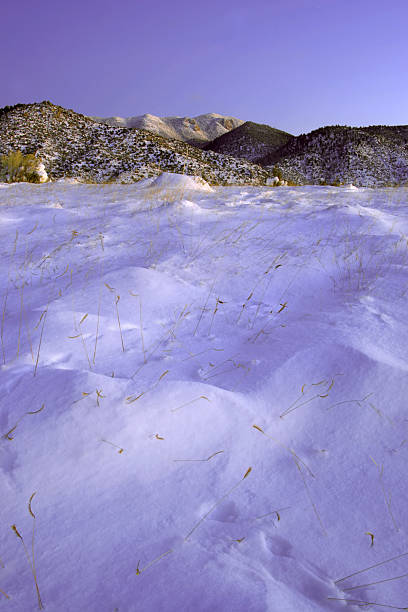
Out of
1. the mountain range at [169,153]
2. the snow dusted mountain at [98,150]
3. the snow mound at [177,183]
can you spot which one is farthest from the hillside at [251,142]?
the snow mound at [177,183]

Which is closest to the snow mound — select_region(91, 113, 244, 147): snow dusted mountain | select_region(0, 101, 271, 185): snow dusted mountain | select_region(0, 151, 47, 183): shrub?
select_region(0, 151, 47, 183): shrub

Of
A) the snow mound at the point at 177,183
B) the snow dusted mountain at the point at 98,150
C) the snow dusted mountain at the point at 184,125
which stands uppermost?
the snow dusted mountain at the point at 184,125

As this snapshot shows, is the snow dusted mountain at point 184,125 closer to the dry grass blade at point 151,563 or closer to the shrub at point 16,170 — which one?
the shrub at point 16,170

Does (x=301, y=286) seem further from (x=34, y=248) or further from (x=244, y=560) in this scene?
(x=34, y=248)

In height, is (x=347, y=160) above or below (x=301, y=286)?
above

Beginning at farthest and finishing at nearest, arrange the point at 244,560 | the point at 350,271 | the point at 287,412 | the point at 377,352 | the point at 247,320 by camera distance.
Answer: the point at 350,271 < the point at 247,320 < the point at 377,352 < the point at 287,412 < the point at 244,560

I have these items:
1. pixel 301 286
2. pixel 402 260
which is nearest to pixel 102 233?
pixel 301 286
